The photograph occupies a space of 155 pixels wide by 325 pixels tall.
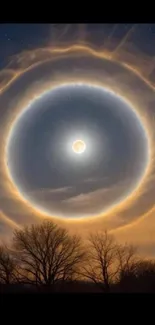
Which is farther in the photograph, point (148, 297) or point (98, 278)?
point (98, 278)

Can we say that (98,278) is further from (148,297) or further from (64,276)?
(148,297)

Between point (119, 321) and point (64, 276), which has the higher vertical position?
point (64, 276)
